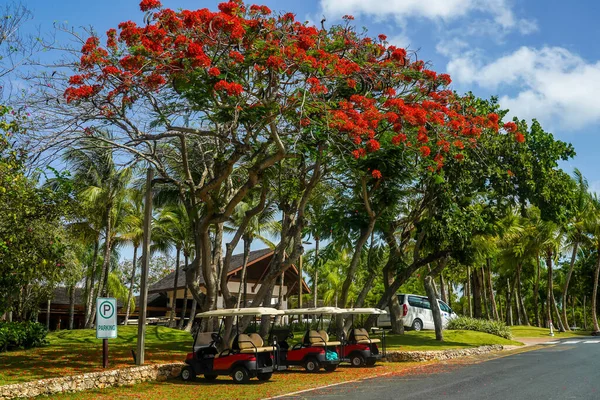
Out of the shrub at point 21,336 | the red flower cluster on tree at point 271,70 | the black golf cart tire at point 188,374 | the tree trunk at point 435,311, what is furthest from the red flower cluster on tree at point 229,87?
the tree trunk at point 435,311

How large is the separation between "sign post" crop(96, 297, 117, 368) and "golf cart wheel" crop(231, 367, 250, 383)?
10.2 feet

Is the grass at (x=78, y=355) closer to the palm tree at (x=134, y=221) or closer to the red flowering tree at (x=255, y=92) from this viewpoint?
the red flowering tree at (x=255, y=92)

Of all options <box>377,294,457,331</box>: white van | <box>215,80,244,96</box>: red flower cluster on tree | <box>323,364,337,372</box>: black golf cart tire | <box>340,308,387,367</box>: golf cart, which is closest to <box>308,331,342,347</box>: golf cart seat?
<box>323,364,337,372</box>: black golf cart tire

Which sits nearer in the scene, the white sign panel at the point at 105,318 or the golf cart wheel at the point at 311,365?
the white sign panel at the point at 105,318

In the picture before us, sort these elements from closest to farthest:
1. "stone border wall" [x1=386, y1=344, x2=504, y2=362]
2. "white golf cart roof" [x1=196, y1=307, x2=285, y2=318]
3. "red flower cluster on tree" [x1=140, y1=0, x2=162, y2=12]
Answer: "red flower cluster on tree" [x1=140, y1=0, x2=162, y2=12], "white golf cart roof" [x1=196, y1=307, x2=285, y2=318], "stone border wall" [x1=386, y1=344, x2=504, y2=362]

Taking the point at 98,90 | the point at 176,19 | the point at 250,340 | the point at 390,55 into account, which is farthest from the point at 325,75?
the point at 250,340

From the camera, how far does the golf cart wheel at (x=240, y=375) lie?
14.2 meters

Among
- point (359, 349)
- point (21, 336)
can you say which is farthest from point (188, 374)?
point (21, 336)

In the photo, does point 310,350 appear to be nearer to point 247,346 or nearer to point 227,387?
point 247,346

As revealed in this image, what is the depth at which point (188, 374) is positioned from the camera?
14.8 meters

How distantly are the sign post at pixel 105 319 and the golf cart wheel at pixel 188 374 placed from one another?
192 cm

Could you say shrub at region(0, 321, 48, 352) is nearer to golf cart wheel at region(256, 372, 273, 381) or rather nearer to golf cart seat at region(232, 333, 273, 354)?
golf cart seat at region(232, 333, 273, 354)

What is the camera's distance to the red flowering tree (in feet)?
45.2

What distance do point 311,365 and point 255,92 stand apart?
7.85 metres
